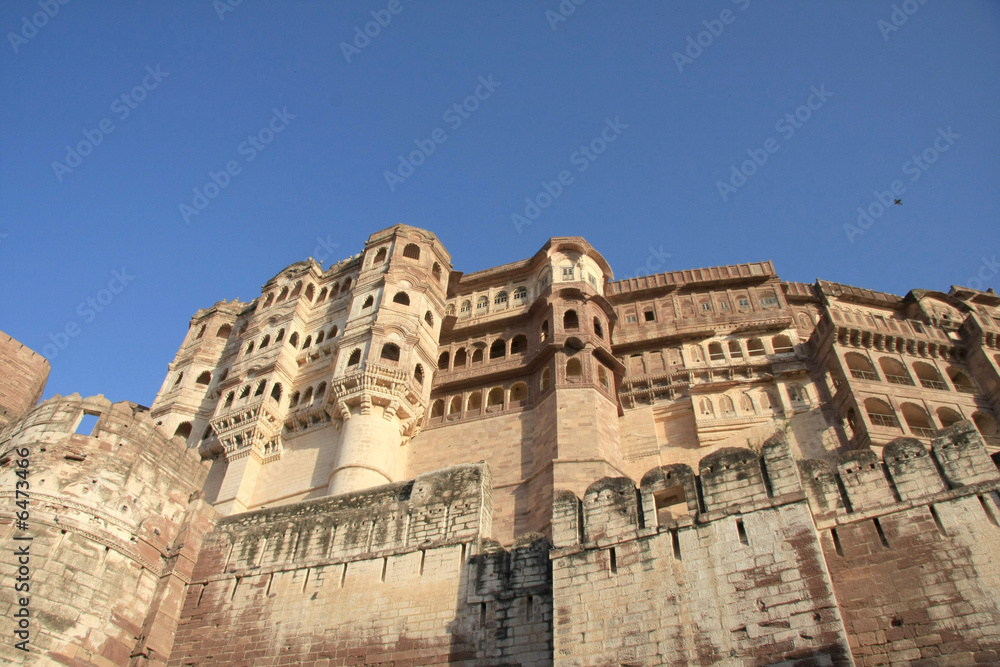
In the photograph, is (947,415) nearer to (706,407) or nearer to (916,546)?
(706,407)

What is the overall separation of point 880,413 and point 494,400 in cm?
1334

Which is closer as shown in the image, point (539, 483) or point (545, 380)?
point (539, 483)

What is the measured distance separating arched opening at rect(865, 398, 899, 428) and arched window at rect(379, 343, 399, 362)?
1643cm

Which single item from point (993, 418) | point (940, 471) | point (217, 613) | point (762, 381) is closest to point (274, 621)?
point (217, 613)

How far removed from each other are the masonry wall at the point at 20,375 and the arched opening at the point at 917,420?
1170 inches

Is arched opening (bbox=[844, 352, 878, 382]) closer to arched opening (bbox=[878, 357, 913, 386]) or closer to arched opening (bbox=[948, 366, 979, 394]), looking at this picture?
arched opening (bbox=[878, 357, 913, 386])

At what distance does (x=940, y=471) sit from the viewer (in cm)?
1128

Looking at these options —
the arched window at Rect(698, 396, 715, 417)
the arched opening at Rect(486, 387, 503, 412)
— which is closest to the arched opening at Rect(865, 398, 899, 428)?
the arched window at Rect(698, 396, 715, 417)

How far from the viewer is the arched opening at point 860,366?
2764 centimetres

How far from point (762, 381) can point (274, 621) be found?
66.0ft

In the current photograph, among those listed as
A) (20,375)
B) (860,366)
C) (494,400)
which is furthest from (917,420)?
(20,375)

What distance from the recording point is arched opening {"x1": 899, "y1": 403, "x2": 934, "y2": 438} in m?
25.8

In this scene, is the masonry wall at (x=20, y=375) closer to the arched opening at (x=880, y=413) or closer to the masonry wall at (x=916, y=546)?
the masonry wall at (x=916, y=546)

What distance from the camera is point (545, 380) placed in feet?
94.8
